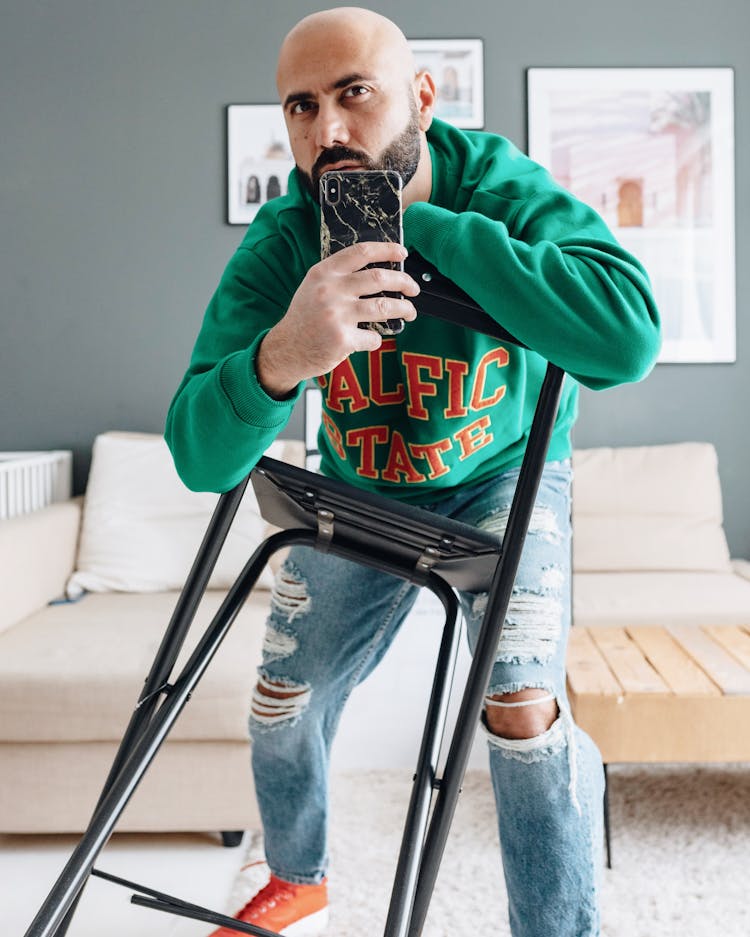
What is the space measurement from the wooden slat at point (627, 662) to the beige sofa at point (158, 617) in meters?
0.31

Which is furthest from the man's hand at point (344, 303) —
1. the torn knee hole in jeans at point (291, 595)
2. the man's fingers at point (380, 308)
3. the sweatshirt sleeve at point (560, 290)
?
the torn knee hole in jeans at point (291, 595)

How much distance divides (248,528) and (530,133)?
1.67 meters

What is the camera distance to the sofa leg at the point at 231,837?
190 centimetres

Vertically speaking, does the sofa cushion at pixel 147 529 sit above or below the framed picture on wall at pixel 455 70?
below

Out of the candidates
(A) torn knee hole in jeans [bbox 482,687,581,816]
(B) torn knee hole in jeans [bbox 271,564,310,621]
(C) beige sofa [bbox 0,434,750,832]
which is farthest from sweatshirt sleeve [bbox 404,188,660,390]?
(C) beige sofa [bbox 0,434,750,832]

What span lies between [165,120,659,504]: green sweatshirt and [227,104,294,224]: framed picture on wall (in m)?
2.02

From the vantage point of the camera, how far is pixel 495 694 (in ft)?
3.42

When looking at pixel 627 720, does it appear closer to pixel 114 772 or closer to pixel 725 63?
pixel 114 772

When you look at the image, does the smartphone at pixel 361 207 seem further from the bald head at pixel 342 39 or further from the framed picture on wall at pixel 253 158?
the framed picture on wall at pixel 253 158

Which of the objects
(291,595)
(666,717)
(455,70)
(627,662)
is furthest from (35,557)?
(455,70)

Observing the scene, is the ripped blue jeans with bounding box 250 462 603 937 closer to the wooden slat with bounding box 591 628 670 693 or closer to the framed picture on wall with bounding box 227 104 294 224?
the wooden slat with bounding box 591 628 670 693

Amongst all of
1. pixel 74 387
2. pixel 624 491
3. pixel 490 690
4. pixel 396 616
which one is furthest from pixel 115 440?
pixel 490 690

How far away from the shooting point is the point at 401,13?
321 cm

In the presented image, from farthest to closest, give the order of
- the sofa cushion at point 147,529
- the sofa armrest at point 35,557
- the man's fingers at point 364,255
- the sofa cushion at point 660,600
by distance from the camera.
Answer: the sofa cushion at point 147,529
the sofa cushion at point 660,600
the sofa armrest at point 35,557
the man's fingers at point 364,255
